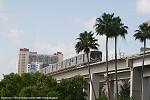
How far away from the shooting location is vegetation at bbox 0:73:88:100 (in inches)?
2233

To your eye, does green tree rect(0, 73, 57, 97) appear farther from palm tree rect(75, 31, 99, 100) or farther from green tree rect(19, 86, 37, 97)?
palm tree rect(75, 31, 99, 100)

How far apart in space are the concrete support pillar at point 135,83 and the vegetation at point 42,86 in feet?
27.4

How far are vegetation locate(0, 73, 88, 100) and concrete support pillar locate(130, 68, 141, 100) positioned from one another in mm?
8338

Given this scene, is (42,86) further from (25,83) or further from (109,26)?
(109,26)

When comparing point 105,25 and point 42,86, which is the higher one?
point 105,25

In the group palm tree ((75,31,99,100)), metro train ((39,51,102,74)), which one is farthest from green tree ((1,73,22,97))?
metro train ((39,51,102,74))

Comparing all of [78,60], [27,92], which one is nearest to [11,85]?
[27,92]

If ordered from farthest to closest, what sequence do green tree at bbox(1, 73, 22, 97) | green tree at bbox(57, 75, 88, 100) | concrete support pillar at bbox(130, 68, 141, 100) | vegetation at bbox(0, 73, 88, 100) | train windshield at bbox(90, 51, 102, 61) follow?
train windshield at bbox(90, 51, 102, 61), concrete support pillar at bbox(130, 68, 141, 100), green tree at bbox(57, 75, 88, 100), vegetation at bbox(0, 73, 88, 100), green tree at bbox(1, 73, 22, 97)

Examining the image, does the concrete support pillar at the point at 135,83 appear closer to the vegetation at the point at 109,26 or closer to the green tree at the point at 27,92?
the vegetation at the point at 109,26

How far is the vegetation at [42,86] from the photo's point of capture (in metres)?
56.7

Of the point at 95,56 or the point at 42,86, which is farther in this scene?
the point at 95,56

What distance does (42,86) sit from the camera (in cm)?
5922

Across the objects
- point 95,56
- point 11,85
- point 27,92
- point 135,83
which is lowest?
point 27,92

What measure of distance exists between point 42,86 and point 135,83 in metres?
16.3
